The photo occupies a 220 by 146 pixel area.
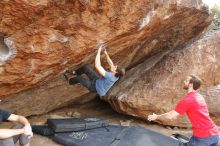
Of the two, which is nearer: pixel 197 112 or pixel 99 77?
pixel 197 112

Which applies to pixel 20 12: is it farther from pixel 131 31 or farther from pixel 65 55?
pixel 131 31

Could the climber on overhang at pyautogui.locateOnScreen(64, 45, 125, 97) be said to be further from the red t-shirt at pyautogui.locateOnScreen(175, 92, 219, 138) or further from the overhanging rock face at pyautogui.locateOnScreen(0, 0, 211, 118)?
the red t-shirt at pyautogui.locateOnScreen(175, 92, 219, 138)

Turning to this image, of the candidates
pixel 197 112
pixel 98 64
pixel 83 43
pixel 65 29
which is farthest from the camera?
pixel 98 64

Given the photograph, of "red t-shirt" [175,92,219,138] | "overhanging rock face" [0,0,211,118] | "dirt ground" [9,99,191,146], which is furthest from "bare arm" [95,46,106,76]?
"dirt ground" [9,99,191,146]

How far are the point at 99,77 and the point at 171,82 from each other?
205 centimetres

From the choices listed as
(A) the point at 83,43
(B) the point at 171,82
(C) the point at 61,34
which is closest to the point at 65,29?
(C) the point at 61,34

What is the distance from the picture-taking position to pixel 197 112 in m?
5.74

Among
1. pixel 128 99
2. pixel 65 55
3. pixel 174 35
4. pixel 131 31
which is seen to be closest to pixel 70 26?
pixel 65 55

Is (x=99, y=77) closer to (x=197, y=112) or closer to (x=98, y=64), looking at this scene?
(x=98, y=64)

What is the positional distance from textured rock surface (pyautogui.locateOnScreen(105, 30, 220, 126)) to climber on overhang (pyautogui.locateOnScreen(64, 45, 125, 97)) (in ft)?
4.76

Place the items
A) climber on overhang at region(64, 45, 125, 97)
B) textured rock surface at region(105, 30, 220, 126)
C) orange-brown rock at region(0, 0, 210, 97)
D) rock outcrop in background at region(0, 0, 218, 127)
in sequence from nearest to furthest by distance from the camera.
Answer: orange-brown rock at region(0, 0, 210, 97), rock outcrop in background at region(0, 0, 218, 127), climber on overhang at region(64, 45, 125, 97), textured rock surface at region(105, 30, 220, 126)

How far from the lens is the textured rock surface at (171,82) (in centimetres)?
845

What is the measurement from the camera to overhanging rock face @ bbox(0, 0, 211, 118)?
5.47 meters

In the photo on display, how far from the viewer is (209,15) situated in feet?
28.7
